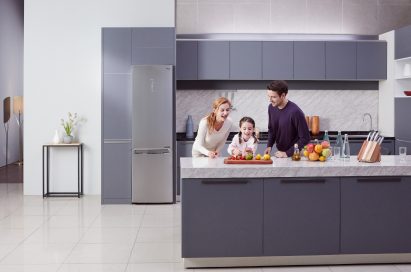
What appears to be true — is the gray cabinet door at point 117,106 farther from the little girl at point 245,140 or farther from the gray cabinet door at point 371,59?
the gray cabinet door at point 371,59

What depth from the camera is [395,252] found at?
4531 mm

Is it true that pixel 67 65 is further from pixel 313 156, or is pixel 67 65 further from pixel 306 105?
pixel 313 156

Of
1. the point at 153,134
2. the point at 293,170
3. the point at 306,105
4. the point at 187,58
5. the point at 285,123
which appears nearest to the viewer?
the point at 293,170

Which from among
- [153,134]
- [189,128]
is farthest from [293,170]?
[189,128]

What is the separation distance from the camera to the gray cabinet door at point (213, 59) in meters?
8.09

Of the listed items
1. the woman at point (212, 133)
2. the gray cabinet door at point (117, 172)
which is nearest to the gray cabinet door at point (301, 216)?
the woman at point (212, 133)

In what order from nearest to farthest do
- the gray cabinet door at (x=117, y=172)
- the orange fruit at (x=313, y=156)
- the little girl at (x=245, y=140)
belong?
1. the orange fruit at (x=313, y=156)
2. the little girl at (x=245, y=140)
3. the gray cabinet door at (x=117, y=172)

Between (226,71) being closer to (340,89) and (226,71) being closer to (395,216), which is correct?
(340,89)

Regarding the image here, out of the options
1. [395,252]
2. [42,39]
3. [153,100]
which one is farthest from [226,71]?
[395,252]

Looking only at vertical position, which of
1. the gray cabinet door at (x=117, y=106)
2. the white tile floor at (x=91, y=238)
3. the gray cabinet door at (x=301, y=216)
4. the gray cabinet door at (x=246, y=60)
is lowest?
the white tile floor at (x=91, y=238)

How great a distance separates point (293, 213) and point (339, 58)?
4.25 metres

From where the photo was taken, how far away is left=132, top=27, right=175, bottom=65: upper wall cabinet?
25.1 feet

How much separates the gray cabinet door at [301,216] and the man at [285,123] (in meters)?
0.77

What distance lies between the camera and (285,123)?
5.45 m
